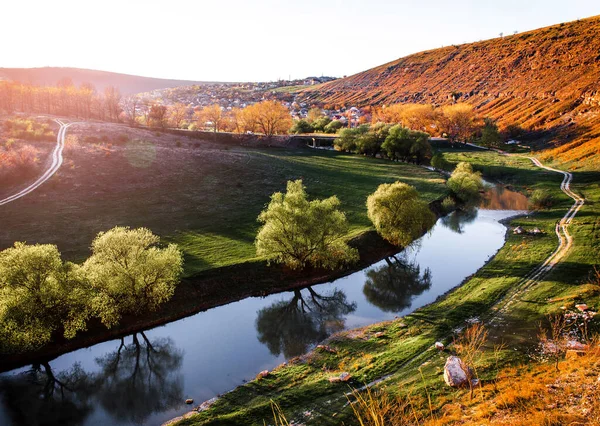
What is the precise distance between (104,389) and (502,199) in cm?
7545

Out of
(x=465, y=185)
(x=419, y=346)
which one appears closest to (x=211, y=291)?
(x=419, y=346)

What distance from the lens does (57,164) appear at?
2530 inches

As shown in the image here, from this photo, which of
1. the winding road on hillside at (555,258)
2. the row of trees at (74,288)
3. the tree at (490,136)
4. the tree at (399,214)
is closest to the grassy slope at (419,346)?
the winding road on hillside at (555,258)

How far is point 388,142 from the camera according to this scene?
104 metres

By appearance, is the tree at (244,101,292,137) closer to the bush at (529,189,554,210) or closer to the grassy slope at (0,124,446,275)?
the grassy slope at (0,124,446,275)

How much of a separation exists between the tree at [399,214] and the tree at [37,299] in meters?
35.7

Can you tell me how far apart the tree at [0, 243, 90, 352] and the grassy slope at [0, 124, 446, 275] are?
11.3m

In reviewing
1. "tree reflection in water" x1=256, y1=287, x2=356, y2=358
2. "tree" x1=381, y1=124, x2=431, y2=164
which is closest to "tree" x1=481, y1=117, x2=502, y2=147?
"tree" x1=381, y1=124, x2=431, y2=164

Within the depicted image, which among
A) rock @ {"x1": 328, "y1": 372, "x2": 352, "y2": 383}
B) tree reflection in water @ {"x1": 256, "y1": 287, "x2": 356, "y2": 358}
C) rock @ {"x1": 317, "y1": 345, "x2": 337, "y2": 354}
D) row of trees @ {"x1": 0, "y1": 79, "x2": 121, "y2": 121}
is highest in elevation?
row of trees @ {"x1": 0, "y1": 79, "x2": 121, "y2": 121}

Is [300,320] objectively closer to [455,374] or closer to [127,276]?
[127,276]

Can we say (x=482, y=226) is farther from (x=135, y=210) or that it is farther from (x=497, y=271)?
(x=135, y=210)

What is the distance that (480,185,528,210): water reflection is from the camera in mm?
71156

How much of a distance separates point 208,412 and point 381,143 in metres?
96.7

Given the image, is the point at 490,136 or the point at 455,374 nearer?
the point at 455,374
